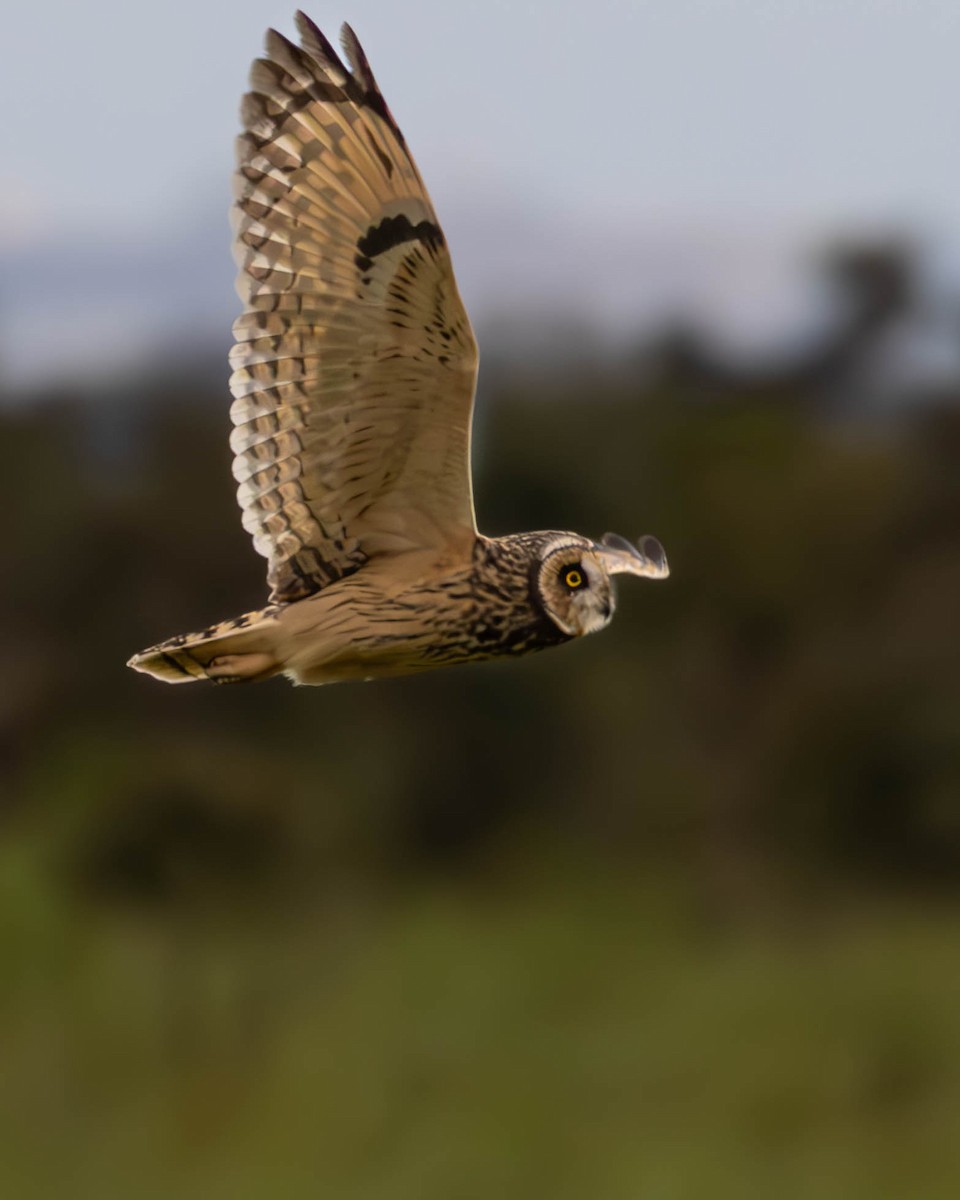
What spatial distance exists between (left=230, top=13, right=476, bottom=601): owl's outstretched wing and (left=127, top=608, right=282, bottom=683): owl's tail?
89 millimetres

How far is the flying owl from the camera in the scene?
1834 millimetres

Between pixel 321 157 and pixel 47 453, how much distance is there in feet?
25.8

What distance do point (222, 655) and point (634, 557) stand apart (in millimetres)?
665

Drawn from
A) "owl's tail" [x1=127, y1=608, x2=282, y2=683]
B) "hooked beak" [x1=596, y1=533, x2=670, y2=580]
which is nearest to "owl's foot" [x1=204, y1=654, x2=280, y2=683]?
"owl's tail" [x1=127, y1=608, x2=282, y2=683]

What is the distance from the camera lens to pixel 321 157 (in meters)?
1.86

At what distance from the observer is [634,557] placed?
7.95 ft

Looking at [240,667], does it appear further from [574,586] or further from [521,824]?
[521,824]

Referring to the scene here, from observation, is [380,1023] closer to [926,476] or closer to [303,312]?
[926,476]

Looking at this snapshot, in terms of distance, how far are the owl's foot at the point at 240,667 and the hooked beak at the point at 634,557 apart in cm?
47

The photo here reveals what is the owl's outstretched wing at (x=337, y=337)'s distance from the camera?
1.83 m

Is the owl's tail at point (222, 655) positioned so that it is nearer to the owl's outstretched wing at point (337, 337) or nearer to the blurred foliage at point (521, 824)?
the owl's outstretched wing at point (337, 337)

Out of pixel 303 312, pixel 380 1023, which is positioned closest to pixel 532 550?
pixel 303 312

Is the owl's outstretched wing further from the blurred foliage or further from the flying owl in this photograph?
the blurred foliage

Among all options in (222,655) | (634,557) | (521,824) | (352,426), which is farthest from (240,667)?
(521,824)
